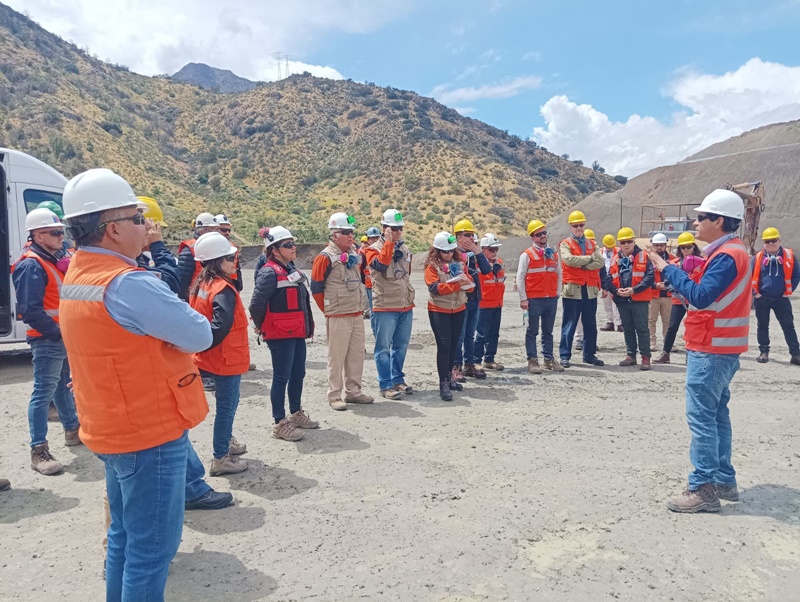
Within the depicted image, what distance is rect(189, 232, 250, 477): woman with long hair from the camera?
453cm

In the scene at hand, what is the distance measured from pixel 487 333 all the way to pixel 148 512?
22.5 ft

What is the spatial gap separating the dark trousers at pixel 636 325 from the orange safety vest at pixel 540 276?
132 cm

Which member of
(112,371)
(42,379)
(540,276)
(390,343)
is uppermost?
(540,276)

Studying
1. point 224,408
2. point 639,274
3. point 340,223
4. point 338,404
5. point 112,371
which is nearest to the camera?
point 112,371

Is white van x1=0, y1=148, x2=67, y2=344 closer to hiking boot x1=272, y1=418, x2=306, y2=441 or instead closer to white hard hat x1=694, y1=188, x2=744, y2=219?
hiking boot x1=272, y1=418, x2=306, y2=441

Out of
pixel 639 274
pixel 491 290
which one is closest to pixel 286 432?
pixel 491 290

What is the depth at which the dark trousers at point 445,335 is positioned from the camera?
729 cm

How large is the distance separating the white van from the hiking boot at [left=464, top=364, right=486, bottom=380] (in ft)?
20.9

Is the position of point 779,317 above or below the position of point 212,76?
below

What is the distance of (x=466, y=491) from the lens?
4609 mm

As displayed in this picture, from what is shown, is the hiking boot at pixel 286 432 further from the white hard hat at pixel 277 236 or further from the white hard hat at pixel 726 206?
the white hard hat at pixel 726 206

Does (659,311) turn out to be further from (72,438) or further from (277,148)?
(277,148)

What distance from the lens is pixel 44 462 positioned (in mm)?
4992

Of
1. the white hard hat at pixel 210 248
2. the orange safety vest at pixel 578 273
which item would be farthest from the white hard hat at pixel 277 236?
the orange safety vest at pixel 578 273
